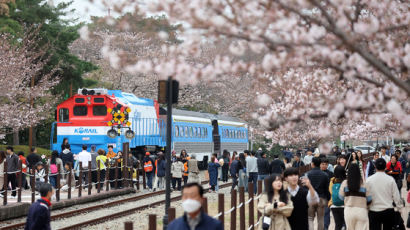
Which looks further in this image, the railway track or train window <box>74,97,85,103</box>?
train window <box>74,97,85,103</box>

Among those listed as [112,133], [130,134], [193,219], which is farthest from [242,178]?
[193,219]

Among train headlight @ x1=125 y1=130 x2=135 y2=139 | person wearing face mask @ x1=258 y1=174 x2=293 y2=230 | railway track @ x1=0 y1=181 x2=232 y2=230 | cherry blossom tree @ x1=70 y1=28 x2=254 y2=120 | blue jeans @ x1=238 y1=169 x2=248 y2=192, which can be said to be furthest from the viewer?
cherry blossom tree @ x1=70 y1=28 x2=254 y2=120

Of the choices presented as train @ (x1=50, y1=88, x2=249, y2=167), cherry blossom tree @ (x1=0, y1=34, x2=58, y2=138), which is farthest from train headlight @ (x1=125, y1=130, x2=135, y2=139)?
cherry blossom tree @ (x1=0, y1=34, x2=58, y2=138)

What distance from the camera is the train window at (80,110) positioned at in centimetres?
3142

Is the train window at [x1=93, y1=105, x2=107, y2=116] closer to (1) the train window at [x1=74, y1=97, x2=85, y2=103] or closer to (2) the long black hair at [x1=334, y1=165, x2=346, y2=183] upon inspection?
(1) the train window at [x1=74, y1=97, x2=85, y2=103]

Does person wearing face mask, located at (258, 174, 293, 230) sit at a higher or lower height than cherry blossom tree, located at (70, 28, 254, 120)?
lower

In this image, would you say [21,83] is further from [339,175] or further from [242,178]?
[339,175]

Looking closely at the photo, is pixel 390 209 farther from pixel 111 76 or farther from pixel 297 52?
pixel 111 76

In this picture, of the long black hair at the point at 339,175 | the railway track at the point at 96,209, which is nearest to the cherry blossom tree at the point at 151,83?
the railway track at the point at 96,209

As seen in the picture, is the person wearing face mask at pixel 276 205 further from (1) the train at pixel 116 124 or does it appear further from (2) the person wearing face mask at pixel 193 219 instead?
(1) the train at pixel 116 124

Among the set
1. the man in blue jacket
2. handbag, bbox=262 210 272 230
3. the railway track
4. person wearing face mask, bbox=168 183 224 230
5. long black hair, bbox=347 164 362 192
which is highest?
long black hair, bbox=347 164 362 192

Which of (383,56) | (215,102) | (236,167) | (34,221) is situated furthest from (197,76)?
(215,102)

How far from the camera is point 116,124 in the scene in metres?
27.4

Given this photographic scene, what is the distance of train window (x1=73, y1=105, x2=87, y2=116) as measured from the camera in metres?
31.4
